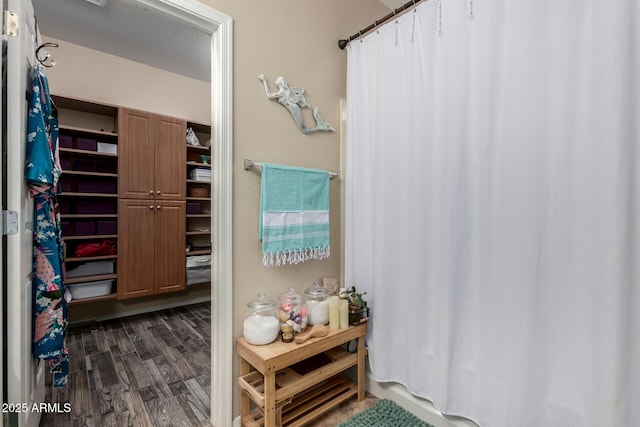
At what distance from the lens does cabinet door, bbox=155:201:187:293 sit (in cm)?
311

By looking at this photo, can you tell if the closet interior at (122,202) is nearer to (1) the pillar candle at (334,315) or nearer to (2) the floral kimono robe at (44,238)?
(2) the floral kimono robe at (44,238)

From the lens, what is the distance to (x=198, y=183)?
3.48m

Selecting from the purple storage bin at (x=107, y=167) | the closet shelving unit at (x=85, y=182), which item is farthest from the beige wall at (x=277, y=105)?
the purple storage bin at (x=107, y=167)

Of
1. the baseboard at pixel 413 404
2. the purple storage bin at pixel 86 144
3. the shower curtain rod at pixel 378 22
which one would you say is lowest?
the baseboard at pixel 413 404

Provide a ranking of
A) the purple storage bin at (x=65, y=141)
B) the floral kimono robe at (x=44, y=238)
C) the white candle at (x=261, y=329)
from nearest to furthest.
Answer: the floral kimono robe at (x=44, y=238), the white candle at (x=261, y=329), the purple storage bin at (x=65, y=141)

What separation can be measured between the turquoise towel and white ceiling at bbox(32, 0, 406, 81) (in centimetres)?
145

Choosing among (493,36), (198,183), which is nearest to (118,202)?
(198,183)

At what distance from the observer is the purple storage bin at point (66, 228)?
9.06 feet

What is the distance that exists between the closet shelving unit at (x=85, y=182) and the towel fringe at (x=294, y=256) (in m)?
2.17

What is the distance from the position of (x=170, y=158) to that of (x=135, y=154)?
32 centimetres

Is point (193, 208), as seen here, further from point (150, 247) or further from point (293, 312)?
point (293, 312)

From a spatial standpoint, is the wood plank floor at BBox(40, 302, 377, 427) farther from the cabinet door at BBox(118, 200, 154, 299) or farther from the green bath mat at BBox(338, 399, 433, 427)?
the cabinet door at BBox(118, 200, 154, 299)

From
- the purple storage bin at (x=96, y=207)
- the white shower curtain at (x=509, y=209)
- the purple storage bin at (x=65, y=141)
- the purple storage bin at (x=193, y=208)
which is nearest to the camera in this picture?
the white shower curtain at (x=509, y=209)

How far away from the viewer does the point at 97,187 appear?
9.39 ft
